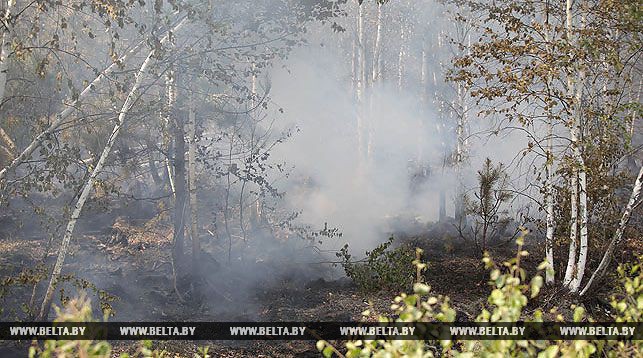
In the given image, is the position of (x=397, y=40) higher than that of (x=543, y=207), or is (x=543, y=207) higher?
(x=397, y=40)

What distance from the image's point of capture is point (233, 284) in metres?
11.7

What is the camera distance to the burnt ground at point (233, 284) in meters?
7.96

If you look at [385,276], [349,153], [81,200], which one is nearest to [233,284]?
[385,276]

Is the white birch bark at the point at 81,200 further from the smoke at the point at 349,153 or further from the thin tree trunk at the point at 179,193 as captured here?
the smoke at the point at 349,153

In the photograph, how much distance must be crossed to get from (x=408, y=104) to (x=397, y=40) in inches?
380

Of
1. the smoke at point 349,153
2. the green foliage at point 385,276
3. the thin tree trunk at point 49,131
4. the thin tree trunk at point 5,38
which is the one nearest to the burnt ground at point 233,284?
the green foliage at point 385,276

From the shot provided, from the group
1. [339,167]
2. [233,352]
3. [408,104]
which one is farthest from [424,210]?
[233,352]

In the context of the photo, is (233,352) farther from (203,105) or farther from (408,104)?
(408,104)

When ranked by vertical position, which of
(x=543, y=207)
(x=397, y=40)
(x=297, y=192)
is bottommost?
(x=543, y=207)

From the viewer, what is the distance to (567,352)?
2127mm

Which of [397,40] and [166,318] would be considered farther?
[397,40]

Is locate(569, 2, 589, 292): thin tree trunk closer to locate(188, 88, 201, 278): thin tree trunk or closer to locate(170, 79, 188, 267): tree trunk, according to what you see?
locate(188, 88, 201, 278): thin tree trunk

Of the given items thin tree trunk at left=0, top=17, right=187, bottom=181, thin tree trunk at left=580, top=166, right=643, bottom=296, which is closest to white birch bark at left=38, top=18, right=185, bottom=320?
thin tree trunk at left=0, top=17, right=187, bottom=181

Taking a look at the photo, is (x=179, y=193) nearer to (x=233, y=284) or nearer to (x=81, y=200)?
(x=233, y=284)
